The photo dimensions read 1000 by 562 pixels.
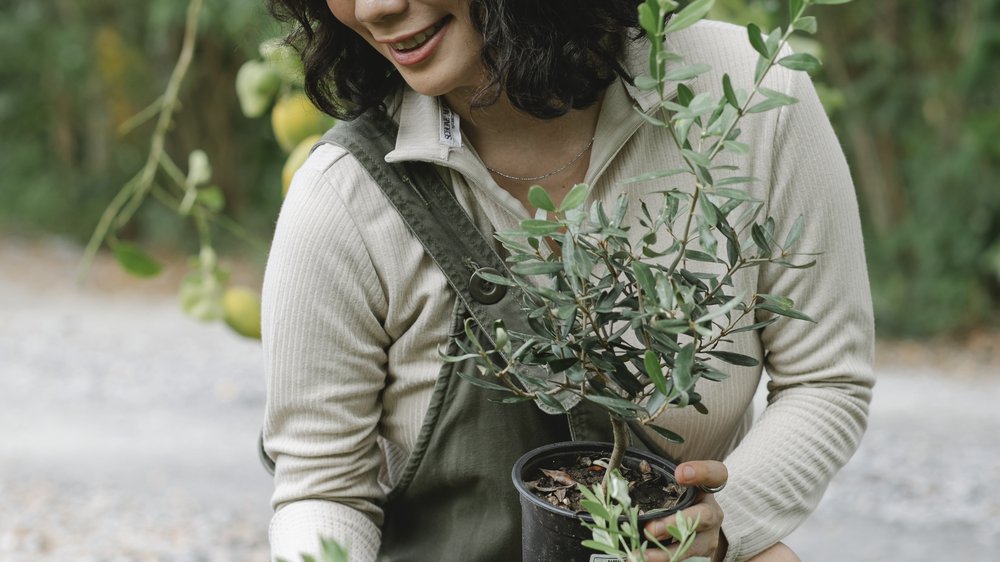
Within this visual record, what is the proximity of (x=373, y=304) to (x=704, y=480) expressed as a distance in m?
0.42

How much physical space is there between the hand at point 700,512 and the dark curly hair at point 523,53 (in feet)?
1.33

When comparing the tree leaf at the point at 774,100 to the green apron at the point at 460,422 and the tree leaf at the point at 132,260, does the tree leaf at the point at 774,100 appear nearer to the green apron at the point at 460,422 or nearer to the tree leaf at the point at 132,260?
the green apron at the point at 460,422

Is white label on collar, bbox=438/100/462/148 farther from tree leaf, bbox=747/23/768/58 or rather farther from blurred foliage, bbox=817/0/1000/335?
blurred foliage, bbox=817/0/1000/335

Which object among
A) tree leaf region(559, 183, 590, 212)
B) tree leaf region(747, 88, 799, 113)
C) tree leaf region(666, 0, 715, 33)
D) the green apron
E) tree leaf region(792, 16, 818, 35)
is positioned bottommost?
the green apron

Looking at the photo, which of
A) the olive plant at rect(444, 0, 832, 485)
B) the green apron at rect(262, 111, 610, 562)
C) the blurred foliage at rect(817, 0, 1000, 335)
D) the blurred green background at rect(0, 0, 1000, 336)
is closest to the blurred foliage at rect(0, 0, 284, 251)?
the blurred green background at rect(0, 0, 1000, 336)

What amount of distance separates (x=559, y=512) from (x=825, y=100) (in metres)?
1.25

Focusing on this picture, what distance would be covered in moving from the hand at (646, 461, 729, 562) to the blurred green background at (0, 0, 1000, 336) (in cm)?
105

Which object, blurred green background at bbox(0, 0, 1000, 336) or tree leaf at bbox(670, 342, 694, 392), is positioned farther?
blurred green background at bbox(0, 0, 1000, 336)

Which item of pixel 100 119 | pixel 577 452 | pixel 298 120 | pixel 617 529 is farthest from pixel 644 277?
pixel 100 119

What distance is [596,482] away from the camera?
3.05 ft

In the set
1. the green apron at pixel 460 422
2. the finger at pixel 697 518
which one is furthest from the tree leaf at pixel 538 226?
the green apron at pixel 460 422

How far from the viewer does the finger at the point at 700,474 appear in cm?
89

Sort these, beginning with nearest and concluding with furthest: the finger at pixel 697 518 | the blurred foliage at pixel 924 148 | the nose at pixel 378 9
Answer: the finger at pixel 697 518 < the nose at pixel 378 9 < the blurred foliage at pixel 924 148

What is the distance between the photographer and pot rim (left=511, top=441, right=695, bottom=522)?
0.84m
